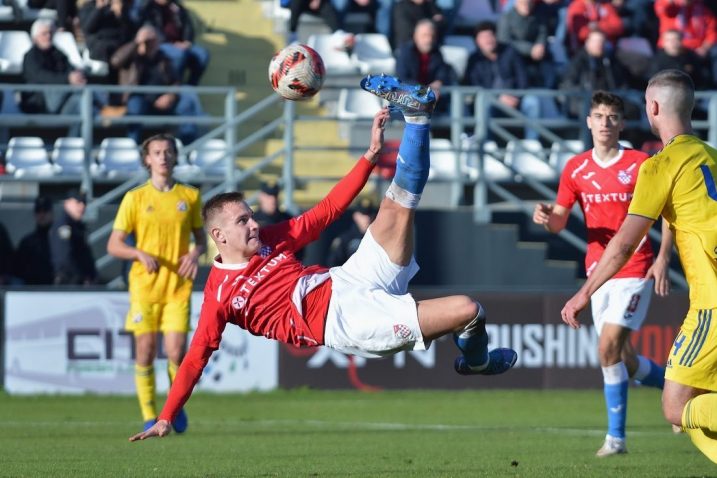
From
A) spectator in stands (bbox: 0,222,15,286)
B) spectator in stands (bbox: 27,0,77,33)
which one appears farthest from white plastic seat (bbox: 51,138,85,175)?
spectator in stands (bbox: 27,0,77,33)

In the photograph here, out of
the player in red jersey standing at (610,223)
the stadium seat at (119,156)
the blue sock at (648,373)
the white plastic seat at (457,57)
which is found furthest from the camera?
the white plastic seat at (457,57)

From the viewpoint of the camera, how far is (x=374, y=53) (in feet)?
64.6

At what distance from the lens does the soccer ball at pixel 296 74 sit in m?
8.48

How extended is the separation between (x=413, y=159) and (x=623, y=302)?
3.11 m

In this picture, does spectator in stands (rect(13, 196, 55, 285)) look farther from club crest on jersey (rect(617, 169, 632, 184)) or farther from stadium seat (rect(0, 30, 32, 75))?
club crest on jersey (rect(617, 169, 632, 184))

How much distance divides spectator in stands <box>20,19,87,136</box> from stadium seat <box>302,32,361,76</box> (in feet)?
11.6

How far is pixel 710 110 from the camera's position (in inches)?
722

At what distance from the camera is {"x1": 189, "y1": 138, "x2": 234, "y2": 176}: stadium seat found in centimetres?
1780

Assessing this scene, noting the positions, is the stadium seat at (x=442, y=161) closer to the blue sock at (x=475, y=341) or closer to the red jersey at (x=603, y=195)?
the red jersey at (x=603, y=195)

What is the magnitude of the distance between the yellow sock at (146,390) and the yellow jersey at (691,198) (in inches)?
240

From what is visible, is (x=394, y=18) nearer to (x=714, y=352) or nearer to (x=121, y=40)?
(x=121, y=40)

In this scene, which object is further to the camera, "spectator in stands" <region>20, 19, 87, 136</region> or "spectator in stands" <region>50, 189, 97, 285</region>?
"spectator in stands" <region>20, 19, 87, 136</region>

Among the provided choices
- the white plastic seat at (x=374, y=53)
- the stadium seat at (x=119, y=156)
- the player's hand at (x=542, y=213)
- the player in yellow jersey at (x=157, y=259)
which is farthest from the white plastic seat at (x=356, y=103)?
the player's hand at (x=542, y=213)

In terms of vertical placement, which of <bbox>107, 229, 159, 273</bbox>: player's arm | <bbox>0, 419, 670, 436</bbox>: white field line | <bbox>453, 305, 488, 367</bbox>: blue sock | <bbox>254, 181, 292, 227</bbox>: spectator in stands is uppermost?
<bbox>453, 305, 488, 367</bbox>: blue sock
